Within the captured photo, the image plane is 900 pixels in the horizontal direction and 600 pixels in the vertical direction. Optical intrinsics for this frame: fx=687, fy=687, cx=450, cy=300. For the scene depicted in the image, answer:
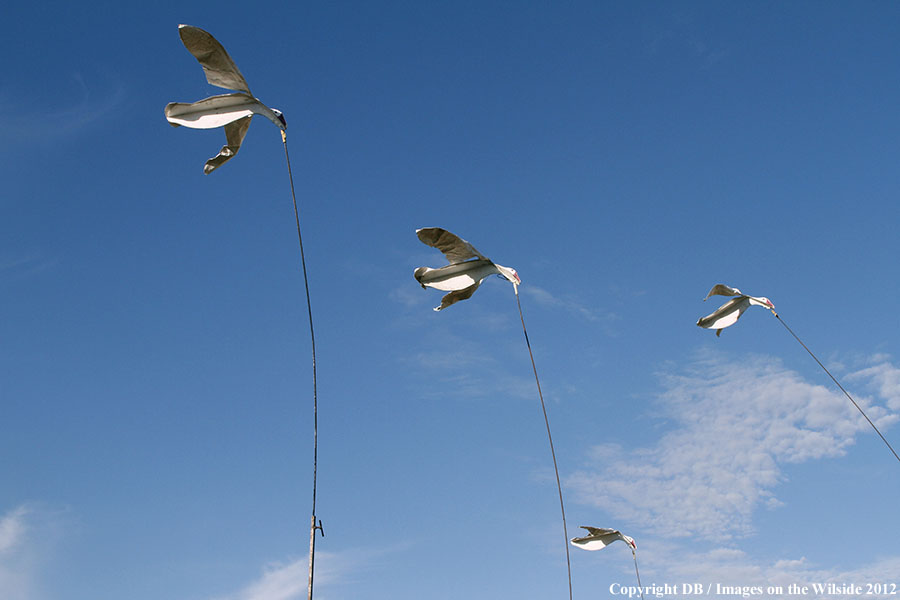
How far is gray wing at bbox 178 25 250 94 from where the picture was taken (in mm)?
6766

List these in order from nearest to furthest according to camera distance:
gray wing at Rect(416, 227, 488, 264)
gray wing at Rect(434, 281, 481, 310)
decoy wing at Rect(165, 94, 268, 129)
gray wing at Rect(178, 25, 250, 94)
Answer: gray wing at Rect(178, 25, 250, 94)
decoy wing at Rect(165, 94, 268, 129)
gray wing at Rect(416, 227, 488, 264)
gray wing at Rect(434, 281, 481, 310)

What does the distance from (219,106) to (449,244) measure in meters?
2.81

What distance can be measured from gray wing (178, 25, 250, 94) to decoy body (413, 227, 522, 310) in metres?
2.44

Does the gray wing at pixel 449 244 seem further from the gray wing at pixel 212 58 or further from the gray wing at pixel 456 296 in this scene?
the gray wing at pixel 212 58

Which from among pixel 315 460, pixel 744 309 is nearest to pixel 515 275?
pixel 315 460

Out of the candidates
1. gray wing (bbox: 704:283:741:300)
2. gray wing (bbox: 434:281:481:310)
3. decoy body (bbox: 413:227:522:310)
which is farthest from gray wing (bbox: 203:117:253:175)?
gray wing (bbox: 704:283:741:300)

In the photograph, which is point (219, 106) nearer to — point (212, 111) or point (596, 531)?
point (212, 111)

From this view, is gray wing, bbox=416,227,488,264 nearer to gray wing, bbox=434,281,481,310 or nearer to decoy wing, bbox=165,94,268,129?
gray wing, bbox=434,281,481,310

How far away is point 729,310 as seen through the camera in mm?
11078

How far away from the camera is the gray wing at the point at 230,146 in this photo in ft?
23.9

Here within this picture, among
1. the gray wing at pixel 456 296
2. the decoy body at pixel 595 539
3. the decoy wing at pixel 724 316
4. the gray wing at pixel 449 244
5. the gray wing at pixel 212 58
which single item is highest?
the gray wing at pixel 212 58

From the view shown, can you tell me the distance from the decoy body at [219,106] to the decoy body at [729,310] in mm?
7335

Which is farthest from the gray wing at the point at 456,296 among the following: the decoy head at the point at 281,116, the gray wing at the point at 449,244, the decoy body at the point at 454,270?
the decoy head at the point at 281,116

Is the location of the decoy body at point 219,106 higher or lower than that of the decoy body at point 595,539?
higher
